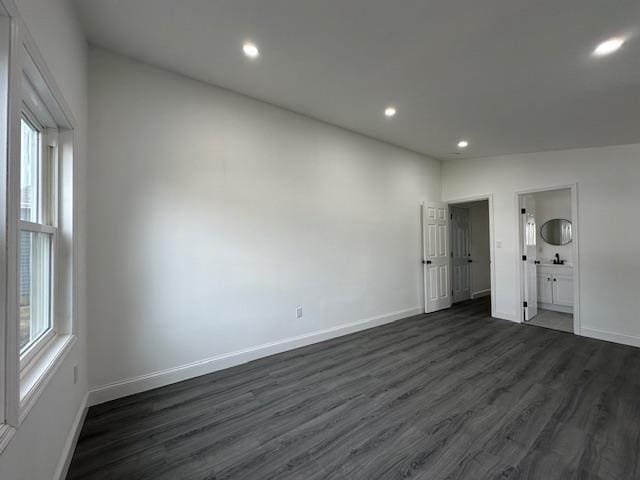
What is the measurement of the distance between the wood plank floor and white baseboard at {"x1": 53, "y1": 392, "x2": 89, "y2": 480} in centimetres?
5

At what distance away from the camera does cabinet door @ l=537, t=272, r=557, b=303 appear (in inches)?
216

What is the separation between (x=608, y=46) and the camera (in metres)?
2.16

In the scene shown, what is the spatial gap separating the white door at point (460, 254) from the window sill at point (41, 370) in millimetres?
6179

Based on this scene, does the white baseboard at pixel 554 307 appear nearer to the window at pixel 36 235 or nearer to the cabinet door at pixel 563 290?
the cabinet door at pixel 563 290

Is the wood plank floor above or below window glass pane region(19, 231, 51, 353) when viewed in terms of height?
below

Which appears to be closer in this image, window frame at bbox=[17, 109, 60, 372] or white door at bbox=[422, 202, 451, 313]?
window frame at bbox=[17, 109, 60, 372]

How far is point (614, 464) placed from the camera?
1751 mm

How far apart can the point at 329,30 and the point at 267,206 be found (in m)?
1.80

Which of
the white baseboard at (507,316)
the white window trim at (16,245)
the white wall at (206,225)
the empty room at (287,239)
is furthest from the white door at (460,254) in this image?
the white window trim at (16,245)

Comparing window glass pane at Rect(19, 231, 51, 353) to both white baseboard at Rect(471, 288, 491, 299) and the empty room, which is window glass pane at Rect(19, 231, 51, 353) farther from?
white baseboard at Rect(471, 288, 491, 299)

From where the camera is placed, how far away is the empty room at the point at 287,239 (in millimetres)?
1698

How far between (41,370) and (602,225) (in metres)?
5.86

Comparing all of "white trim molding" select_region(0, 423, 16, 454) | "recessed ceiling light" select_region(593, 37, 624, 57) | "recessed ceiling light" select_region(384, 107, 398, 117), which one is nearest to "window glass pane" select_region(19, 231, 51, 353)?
"white trim molding" select_region(0, 423, 16, 454)

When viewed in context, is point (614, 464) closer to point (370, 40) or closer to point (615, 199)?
point (370, 40)
